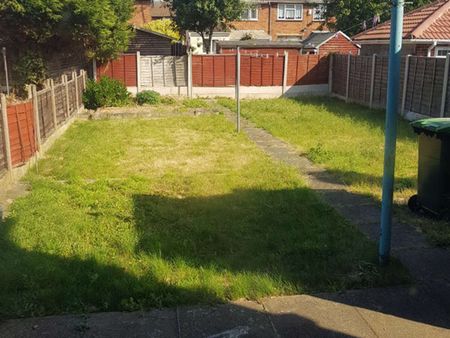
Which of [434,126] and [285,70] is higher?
[434,126]

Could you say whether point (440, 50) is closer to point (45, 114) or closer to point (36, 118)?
point (45, 114)

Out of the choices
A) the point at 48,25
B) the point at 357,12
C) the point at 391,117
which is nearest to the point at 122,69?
the point at 48,25

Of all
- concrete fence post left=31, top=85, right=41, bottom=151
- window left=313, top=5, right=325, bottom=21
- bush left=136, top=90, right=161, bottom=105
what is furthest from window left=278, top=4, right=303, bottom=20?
concrete fence post left=31, top=85, right=41, bottom=151

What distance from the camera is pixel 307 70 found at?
23734 mm

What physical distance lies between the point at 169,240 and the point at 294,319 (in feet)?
6.91

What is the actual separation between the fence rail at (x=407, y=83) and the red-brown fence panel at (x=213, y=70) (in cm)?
519

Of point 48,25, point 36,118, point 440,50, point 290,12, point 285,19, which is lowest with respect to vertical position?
point 36,118

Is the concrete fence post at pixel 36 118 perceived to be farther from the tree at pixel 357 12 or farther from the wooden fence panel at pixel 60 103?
the tree at pixel 357 12

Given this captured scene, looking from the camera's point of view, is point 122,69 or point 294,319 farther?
point 122,69

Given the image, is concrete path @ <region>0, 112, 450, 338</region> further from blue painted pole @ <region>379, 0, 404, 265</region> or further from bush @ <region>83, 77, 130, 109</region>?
bush @ <region>83, 77, 130, 109</region>

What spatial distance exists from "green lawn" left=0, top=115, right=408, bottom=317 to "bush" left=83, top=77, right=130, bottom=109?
31.7ft

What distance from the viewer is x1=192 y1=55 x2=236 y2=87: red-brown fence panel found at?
22719 mm

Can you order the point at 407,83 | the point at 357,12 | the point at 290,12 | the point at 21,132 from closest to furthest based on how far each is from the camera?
the point at 21,132
the point at 407,83
the point at 357,12
the point at 290,12

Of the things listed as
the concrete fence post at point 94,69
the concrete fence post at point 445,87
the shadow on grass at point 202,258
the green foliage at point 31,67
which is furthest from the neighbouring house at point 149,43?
the shadow on grass at point 202,258
